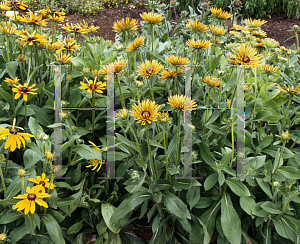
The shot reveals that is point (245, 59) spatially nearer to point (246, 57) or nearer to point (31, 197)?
point (246, 57)

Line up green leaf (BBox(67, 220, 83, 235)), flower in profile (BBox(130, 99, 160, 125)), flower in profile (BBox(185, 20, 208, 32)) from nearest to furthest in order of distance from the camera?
flower in profile (BBox(130, 99, 160, 125))
green leaf (BBox(67, 220, 83, 235))
flower in profile (BBox(185, 20, 208, 32))

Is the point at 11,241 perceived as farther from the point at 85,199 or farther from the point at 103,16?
the point at 103,16

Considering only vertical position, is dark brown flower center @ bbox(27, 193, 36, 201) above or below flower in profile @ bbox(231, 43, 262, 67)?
below

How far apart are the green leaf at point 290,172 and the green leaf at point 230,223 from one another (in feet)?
0.91

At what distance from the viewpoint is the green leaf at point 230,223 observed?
1.26 meters

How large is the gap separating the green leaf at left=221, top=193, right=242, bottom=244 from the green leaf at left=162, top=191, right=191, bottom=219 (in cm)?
20

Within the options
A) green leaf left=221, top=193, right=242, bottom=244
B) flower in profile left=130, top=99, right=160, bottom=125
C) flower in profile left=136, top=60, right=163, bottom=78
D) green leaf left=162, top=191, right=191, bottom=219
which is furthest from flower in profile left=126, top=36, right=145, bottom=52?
green leaf left=221, top=193, right=242, bottom=244

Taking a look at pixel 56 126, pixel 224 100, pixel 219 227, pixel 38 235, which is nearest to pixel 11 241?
pixel 38 235

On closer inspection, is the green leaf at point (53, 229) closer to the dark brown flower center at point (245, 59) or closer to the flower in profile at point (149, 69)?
the flower in profile at point (149, 69)

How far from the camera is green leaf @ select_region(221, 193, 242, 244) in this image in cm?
126

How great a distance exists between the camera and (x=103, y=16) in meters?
6.65

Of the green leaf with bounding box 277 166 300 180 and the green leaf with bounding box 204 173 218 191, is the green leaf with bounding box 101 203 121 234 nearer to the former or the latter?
the green leaf with bounding box 204 173 218 191

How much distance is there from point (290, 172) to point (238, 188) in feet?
0.87

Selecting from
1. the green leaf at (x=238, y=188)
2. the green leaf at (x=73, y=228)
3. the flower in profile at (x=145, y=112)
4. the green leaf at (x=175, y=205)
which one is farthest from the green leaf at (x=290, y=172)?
the green leaf at (x=73, y=228)
